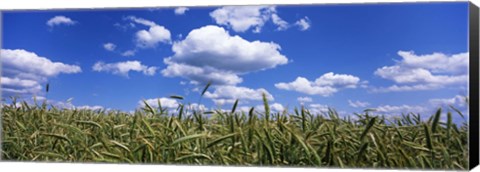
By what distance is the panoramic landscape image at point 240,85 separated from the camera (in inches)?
211

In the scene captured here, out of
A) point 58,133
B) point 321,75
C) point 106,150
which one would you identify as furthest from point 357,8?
point 58,133

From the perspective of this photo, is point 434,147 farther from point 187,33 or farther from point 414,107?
point 187,33

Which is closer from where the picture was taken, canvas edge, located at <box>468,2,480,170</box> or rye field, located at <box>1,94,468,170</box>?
canvas edge, located at <box>468,2,480,170</box>

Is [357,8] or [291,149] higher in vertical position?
[357,8]

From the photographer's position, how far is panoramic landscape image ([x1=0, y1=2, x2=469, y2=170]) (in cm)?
537

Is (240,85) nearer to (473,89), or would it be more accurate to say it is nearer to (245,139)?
(245,139)

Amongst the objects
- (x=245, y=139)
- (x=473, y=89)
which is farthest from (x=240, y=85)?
(x=473, y=89)

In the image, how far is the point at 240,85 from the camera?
5.79 meters

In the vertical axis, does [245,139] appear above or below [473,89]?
below

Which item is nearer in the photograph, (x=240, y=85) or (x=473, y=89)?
(x=473, y=89)

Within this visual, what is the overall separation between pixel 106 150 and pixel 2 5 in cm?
151

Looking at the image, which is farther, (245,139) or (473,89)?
(245,139)

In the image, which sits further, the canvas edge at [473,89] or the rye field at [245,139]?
the rye field at [245,139]

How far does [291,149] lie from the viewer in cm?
546
